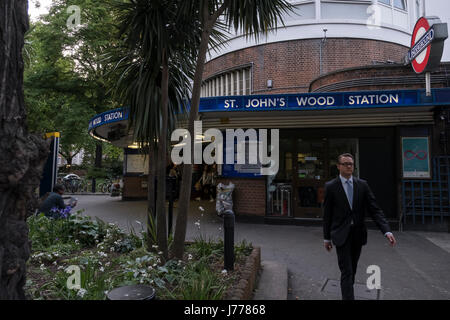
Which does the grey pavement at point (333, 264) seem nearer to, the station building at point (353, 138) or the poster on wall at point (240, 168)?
the station building at point (353, 138)

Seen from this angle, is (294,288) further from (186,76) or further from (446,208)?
(446,208)

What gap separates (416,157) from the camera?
827 cm

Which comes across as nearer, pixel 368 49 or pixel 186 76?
pixel 186 76

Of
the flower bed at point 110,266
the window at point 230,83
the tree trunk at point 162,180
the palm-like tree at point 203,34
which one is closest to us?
the flower bed at point 110,266

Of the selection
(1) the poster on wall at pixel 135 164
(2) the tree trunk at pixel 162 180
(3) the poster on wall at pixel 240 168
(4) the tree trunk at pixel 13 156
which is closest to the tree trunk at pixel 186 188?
(2) the tree trunk at pixel 162 180

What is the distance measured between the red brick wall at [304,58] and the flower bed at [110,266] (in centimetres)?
1024

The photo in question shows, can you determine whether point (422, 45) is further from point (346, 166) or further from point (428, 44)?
point (346, 166)

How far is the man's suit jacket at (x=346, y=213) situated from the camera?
351 centimetres

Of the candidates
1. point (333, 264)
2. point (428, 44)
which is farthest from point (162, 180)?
point (428, 44)

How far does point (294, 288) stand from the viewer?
430 centimetres

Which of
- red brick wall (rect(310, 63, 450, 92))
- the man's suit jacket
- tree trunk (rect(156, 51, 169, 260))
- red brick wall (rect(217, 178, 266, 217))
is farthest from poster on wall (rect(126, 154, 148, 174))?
the man's suit jacket
